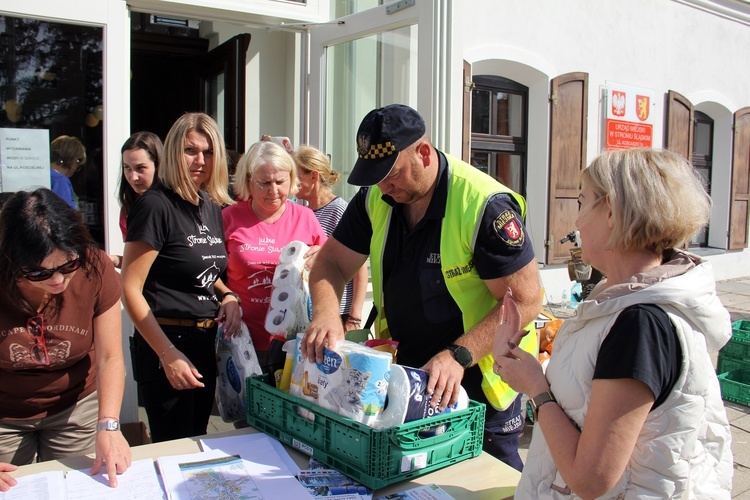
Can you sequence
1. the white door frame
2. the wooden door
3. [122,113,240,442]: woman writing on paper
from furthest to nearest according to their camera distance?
the wooden door < the white door frame < [122,113,240,442]: woman writing on paper

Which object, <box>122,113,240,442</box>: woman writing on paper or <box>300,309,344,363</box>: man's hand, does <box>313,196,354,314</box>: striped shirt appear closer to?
<box>122,113,240,442</box>: woman writing on paper

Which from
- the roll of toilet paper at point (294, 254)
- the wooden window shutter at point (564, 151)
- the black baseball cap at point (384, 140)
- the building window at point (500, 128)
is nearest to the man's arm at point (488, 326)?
the black baseball cap at point (384, 140)

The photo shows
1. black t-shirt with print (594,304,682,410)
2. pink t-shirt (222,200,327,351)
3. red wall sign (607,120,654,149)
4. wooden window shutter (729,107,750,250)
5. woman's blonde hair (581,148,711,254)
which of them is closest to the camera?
black t-shirt with print (594,304,682,410)

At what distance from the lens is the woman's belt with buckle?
241 cm

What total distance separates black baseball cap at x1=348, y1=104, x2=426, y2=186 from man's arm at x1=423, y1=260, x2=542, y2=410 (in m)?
0.48

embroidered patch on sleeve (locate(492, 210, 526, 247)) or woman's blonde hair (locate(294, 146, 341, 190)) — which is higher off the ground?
woman's blonde hair (locate(294, 146, 341, 190))

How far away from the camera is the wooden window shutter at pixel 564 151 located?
7.30 meters

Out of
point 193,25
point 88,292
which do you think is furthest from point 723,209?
point 88,292

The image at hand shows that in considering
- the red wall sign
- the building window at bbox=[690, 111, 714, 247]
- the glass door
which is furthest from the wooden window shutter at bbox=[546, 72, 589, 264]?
the building window at bbox=[690, 111, 714, 247]

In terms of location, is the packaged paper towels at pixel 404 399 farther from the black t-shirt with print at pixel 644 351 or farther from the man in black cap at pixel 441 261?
the black t-shirt with print at pixel 644 351

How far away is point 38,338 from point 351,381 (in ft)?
3.27

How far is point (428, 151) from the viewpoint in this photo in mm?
2051

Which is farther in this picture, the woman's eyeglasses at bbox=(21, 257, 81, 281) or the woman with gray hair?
the woman's eyeglasses at bbox=(21, 257, 81, 281)

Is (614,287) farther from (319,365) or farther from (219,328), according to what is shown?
(219,328)
